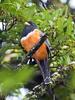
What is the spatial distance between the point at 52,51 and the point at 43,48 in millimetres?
192

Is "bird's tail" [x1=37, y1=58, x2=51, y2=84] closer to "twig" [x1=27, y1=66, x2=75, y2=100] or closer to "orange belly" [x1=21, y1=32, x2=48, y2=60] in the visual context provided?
"orange belly" [x1=21, y1=32, x2=48, y2=60]

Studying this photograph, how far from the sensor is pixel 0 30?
184 cm

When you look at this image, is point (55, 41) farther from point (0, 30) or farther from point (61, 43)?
point (0, 30)

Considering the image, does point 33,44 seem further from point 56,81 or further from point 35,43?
point 56,81

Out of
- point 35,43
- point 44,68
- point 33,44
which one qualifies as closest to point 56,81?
point 44,68

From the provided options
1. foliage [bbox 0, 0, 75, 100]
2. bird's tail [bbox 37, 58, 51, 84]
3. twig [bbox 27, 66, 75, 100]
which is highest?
foliage [bbox 0, 0, 75, 100]

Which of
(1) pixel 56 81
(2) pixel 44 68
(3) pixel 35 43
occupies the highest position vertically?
(3) pixel 35 43

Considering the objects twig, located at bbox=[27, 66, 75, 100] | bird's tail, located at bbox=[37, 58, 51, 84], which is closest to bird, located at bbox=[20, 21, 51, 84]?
bird's tail, located at bbox=[37, 58, 51, 84]

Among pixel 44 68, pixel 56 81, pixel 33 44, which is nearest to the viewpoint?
pixel 56 81

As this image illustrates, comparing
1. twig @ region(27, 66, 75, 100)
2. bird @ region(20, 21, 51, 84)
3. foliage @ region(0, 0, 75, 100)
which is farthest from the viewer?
bird @ region(20, 21, 51, 84)

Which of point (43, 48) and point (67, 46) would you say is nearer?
point (67, 46)

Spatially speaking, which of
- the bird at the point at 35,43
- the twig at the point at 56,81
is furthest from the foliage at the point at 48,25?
the twig at the point at 56,81

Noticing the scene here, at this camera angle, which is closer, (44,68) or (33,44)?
(44,68)

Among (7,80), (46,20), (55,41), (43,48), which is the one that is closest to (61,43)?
(55,41)
